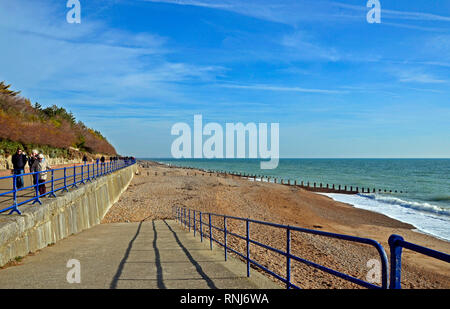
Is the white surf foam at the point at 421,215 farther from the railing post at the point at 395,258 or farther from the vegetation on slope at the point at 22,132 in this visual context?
the vegetation on slope at the point at 22,132

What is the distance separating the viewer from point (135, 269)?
249 inches

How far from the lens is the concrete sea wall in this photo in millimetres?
6734

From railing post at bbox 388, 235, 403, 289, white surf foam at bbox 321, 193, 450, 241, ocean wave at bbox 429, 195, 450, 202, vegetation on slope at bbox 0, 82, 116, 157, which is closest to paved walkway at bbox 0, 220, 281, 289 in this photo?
railing post at bbox 388, 235, 403, 289

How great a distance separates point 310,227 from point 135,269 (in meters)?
16.9

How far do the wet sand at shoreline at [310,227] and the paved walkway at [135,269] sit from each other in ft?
10.2

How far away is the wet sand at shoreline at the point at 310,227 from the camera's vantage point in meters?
11.6

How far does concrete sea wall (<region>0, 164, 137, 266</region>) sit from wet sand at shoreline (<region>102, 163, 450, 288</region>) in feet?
15.2

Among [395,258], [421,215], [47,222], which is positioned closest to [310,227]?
[421,215]

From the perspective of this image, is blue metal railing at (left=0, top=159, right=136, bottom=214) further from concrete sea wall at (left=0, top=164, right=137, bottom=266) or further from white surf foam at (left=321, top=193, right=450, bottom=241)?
white surf foam at (left=321, top=193, right=450, bottom=241)

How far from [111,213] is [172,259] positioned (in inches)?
608

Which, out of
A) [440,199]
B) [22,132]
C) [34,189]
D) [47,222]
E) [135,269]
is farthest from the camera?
[440,199]

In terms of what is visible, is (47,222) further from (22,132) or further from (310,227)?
(22,132)

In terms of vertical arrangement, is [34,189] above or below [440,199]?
above

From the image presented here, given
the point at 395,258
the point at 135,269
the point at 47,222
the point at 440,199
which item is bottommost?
the point at 440,199
